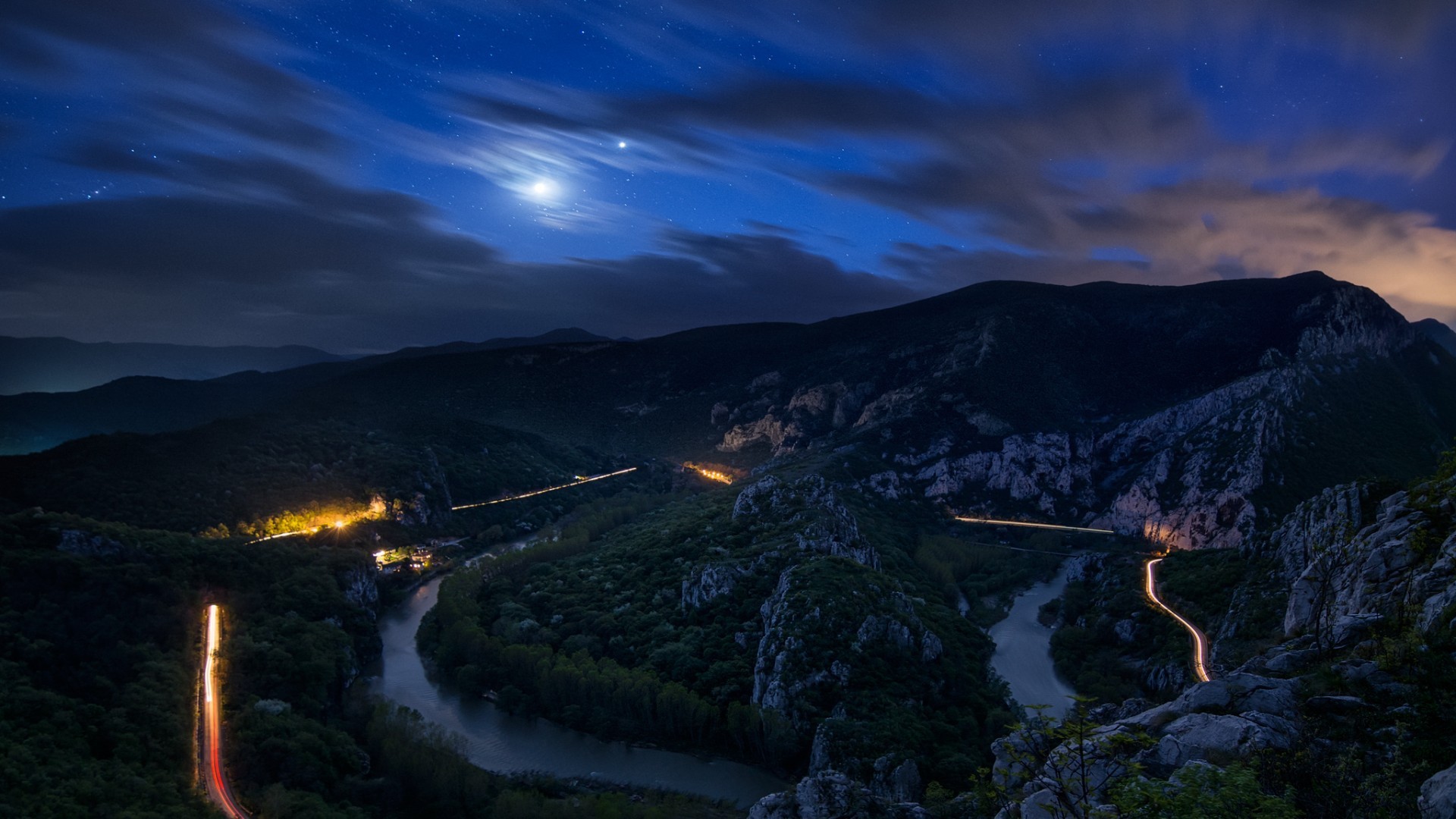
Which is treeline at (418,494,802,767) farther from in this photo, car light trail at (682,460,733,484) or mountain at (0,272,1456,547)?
car light trail at (682,460,733,484)

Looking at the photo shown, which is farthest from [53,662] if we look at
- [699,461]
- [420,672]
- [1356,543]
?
[699,461]

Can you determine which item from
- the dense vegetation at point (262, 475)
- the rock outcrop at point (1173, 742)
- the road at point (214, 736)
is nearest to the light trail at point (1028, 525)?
the dense vegetation at point (262, 475)

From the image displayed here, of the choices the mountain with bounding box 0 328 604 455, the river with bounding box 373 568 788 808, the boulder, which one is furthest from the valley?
the mountain with bounding box 0 328 604 455

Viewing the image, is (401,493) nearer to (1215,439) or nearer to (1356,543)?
(1356,543)

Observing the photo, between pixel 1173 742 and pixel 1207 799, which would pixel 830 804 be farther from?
pixel 1207 799

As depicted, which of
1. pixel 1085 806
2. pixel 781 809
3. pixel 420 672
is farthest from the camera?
pixel 420 672

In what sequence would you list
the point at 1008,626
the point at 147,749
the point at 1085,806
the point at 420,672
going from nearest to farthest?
the point at 1085,806 < the point at 147,749 < the point at 420,672 < the point at 1008,626
